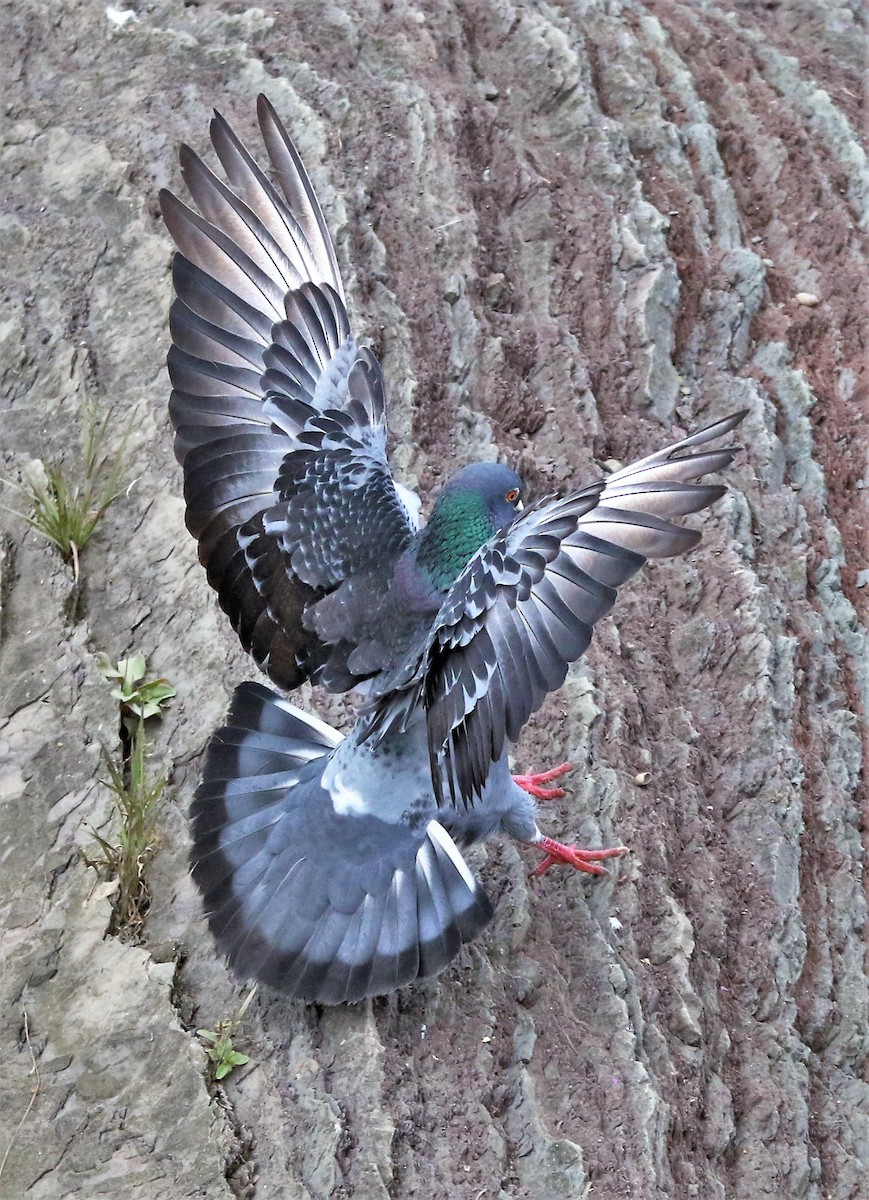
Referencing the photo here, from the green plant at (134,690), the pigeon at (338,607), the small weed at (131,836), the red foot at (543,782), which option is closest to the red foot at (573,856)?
the pigeon at (338,607)

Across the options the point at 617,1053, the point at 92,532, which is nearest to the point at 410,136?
the point at 92,532

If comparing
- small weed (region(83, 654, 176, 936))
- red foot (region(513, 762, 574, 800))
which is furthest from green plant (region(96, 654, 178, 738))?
red foot (region(513, 762, 574, 800))

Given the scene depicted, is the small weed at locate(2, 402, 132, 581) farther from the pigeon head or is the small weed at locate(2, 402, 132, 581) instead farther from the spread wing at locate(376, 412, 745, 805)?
the spread wing at locate(376, 412, 745, 805)

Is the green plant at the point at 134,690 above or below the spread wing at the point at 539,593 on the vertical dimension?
below

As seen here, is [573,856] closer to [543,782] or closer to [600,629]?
[543,782]

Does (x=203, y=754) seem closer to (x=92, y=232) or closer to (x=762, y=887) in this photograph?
(x=762, y=887)

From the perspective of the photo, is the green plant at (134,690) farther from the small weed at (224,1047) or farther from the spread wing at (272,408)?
the small weed at (224,1047)
